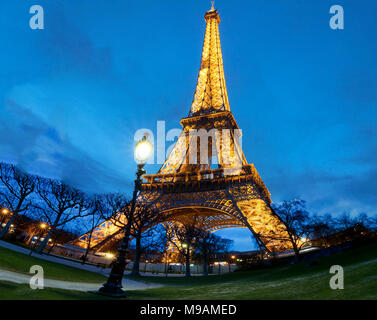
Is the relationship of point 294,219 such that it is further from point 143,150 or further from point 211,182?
point 143,150

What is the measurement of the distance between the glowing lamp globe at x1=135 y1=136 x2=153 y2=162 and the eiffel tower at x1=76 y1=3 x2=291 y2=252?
22188mm

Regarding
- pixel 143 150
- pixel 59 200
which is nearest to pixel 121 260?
pixel 143 150

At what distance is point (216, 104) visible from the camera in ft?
146

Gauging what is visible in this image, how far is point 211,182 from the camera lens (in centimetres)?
3516

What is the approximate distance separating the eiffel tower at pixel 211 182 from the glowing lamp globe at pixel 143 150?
22188mm

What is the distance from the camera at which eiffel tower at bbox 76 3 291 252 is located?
30.3 m

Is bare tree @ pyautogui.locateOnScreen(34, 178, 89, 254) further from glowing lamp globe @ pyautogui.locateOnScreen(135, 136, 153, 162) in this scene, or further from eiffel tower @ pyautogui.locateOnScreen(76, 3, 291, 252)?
glowing lamp globe @ pyautogui.locateOnScreen(135, 136, 153, 162)

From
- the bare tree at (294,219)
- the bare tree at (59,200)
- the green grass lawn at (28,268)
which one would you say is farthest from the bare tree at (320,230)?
the bare tree at (59,200)

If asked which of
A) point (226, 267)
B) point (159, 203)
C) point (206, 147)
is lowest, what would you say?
point (226, 267)

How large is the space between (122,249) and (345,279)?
24.8ft

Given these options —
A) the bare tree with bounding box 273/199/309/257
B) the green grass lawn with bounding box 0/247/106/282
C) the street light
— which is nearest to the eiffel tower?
the bare tree with bounding box 273/199/309/257

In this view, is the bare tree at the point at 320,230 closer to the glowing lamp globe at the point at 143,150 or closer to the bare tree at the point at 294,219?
the bare tree at the point at 294,219
